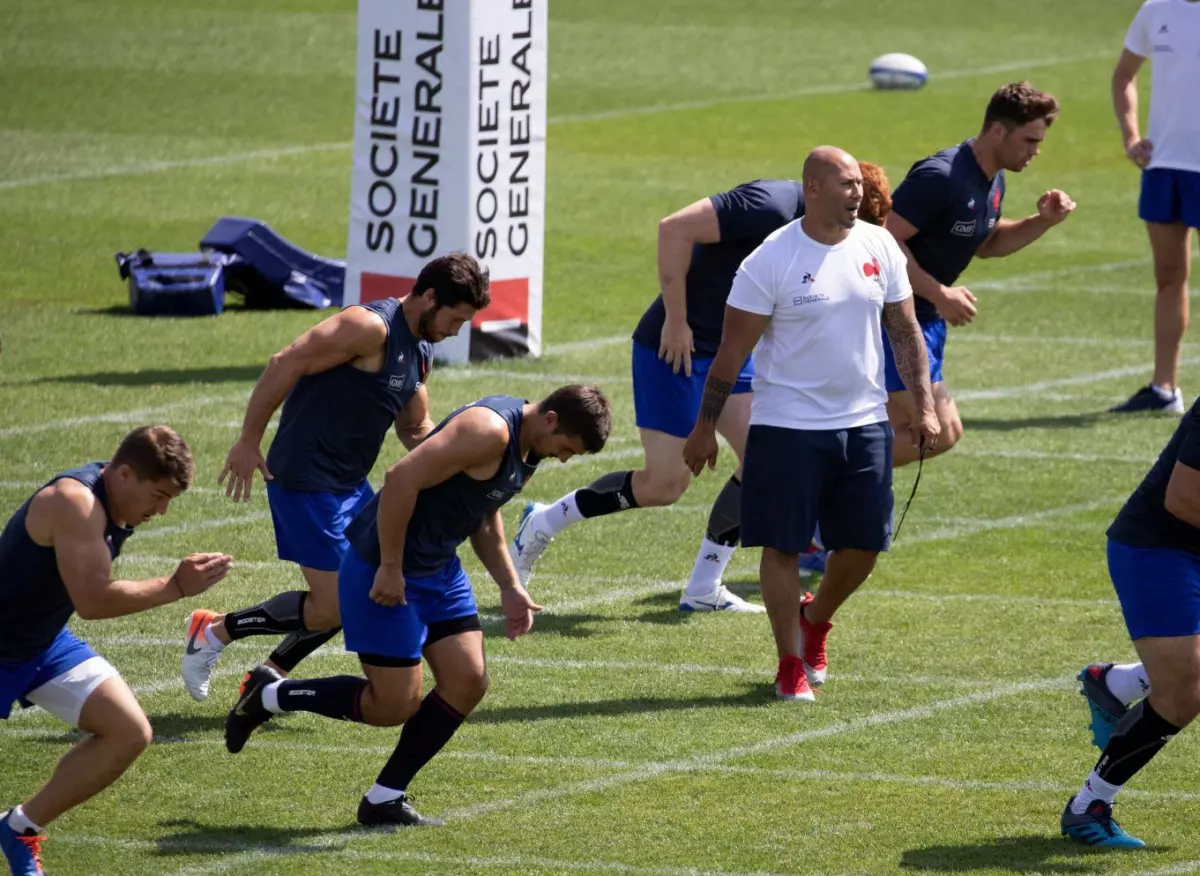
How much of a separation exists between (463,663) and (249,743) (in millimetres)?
1366

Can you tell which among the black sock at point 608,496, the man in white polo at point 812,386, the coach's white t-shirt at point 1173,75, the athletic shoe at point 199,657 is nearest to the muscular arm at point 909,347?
the man in white polo at point 812,386

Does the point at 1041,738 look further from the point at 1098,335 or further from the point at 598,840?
the point at 1098,335

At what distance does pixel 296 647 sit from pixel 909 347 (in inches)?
111

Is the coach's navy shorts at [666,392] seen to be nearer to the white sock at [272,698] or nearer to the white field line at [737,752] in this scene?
the white field line at [737,752]

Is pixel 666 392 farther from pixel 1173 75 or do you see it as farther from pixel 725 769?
pixel 1173 75

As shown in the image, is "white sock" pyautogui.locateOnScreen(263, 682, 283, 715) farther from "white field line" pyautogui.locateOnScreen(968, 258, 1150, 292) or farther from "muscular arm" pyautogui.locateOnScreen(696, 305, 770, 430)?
"white field line" pyautogui.locateOnScreen(968, 258, 1150, 292)

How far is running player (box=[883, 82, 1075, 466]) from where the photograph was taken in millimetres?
10562

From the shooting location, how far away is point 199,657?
871 cm

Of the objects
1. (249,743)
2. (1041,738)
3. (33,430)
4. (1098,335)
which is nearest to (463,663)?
(249,743)

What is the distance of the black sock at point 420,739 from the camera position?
7336 mm

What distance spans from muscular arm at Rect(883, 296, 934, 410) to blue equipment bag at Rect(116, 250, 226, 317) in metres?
10.1

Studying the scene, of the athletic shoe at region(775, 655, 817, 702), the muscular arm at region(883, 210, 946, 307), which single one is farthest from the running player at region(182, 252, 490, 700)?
the muscular arm at region(883, 210, 946, 307)

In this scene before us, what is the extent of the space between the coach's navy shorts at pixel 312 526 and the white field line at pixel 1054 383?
7.72 m

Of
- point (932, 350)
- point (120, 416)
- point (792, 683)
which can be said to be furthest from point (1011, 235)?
point (120, 416)
